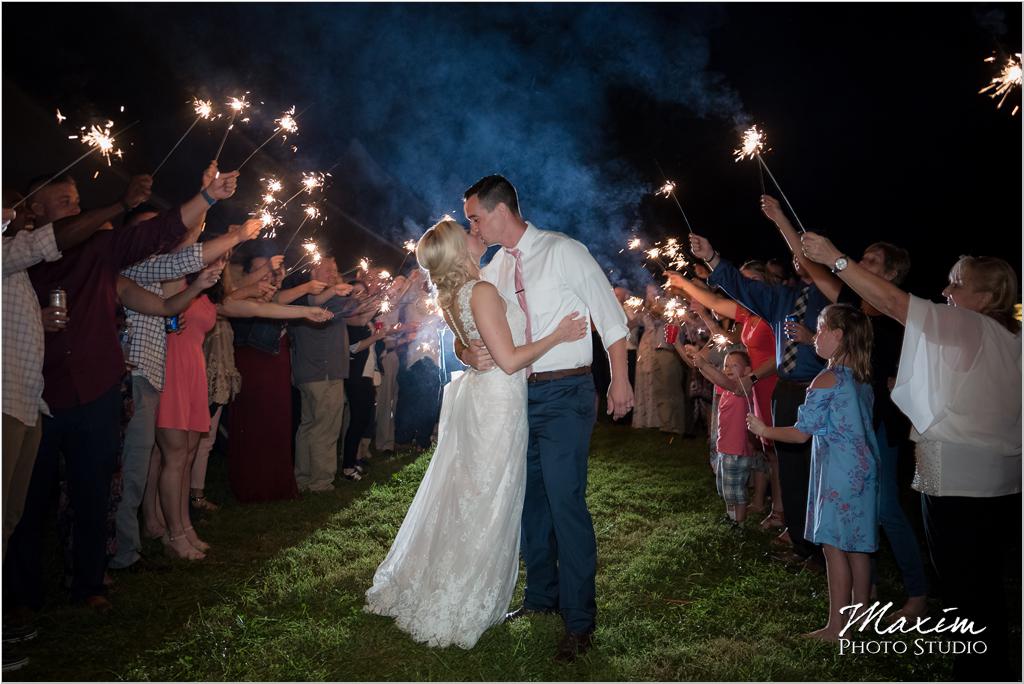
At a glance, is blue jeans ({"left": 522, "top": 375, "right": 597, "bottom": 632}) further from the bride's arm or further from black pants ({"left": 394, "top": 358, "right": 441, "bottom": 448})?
black pants ({"left": 394, "top": 358, "right": 441, "bottom": 448})

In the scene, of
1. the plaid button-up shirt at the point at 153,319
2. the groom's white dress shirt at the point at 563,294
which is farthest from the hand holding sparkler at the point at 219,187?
the groom's white dress shirt at the point at 563,294

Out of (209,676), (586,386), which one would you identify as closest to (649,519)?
(586,386)

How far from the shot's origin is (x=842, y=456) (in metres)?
4.19

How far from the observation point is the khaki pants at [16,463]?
11.8 feet

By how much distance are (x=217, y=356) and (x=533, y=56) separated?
39.2 feet

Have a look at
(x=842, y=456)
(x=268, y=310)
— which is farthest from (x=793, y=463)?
(x=268, y=310)

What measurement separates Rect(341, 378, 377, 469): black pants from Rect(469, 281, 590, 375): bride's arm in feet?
18.4

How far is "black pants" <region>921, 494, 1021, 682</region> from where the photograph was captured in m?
3.21

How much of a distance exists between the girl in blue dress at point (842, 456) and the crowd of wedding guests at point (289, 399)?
0.4 inches

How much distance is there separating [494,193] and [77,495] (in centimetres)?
306

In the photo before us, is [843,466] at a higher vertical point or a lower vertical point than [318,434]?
lower

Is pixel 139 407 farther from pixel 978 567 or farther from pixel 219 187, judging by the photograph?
pixel 978 567

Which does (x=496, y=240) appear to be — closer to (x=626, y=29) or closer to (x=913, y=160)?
(x=626, y=29)

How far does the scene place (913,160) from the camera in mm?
16703
